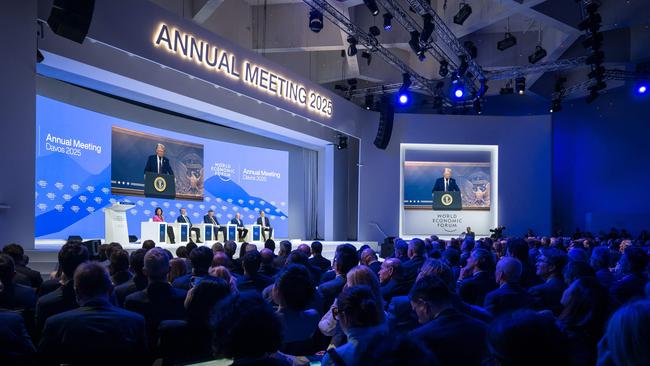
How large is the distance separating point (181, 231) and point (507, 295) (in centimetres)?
904

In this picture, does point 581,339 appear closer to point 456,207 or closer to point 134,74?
point 134,74

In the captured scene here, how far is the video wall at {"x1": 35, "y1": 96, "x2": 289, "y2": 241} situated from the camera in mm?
10391

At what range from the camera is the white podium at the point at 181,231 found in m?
11.3

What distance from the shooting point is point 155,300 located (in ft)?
11.1

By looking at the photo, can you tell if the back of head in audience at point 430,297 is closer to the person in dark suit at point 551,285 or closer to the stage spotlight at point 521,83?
the person in dark suit at point 551,285

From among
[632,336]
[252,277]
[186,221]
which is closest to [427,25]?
[186,221]

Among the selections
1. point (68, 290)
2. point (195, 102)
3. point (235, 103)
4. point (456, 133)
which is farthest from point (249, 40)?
point (68, 290)

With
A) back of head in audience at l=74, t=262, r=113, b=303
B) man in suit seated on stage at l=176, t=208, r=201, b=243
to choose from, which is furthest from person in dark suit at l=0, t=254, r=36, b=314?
man in suit seated on stage at l=176, t=208, r=201, b=243

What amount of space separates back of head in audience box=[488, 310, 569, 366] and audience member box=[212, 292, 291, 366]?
25.6 inches

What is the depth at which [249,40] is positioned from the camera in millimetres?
14172

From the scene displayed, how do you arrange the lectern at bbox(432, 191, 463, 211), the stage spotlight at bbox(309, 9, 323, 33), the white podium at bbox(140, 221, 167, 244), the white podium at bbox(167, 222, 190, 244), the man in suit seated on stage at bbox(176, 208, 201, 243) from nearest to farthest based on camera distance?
1. the stage spotlight at bbox(309, 9, 323, 33)
2. the white podium at bbox(140, 221, 167, 244)
3. the white podium at bbox(167, 222, 190, 244)
4. the man in suit seated on stage at bbox(176, 208, 201, 243)
5. the lectern at bbox(432, 191, 463, 211)

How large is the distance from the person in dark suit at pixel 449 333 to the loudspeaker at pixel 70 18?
566 cm

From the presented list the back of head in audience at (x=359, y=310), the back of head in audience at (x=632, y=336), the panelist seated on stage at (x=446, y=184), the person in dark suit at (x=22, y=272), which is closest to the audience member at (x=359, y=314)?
the back of head in audience at (x=359, y=310)

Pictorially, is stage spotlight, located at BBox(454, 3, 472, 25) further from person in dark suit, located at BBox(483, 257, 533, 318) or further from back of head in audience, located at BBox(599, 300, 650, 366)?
back of head in audience, located at BBox(599, 300, 650, 366)
